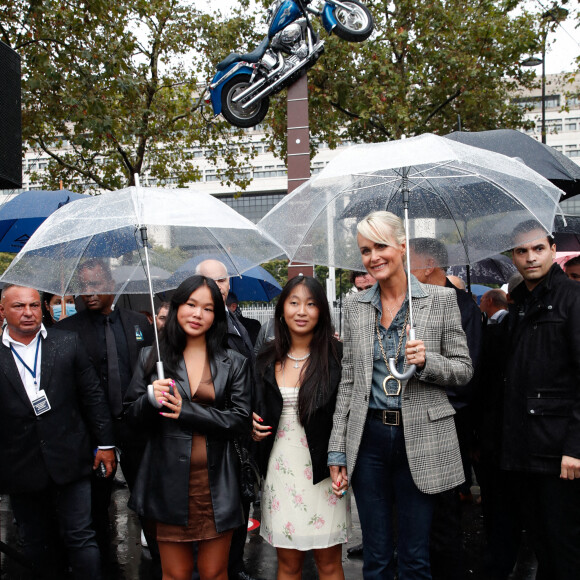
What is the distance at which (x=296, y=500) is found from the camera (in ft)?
10.5

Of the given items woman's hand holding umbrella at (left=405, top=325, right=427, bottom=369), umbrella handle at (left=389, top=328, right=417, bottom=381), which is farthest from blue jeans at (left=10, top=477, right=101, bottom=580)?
woman's hand holding umbrella at (left=405, top=325, right=427, bottom=369)

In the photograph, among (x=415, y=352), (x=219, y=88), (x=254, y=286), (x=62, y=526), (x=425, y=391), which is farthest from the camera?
(x=254, y=286)

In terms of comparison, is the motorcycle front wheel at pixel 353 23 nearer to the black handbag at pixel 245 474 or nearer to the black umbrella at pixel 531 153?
the black umbrella at pixel 531 153

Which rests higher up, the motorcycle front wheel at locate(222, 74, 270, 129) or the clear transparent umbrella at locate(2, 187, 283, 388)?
the motorcycle front wheel at locate(222, 74, 270, 129)

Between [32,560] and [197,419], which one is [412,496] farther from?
[32,560]

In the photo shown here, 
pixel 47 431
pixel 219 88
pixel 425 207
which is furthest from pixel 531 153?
pixel 219 88

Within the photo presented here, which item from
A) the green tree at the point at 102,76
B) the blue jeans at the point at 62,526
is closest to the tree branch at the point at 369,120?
the green tree at the point at 102,76

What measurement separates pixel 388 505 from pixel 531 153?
2866 mm

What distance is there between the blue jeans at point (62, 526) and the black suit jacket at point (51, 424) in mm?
130

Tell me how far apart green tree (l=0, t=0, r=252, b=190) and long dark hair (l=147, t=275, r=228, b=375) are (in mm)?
7707

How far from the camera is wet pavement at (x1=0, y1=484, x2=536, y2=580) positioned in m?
4.33

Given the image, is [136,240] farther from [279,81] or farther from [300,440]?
[279,81]

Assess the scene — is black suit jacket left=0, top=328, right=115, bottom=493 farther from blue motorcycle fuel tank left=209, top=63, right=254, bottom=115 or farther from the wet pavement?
blue motorcycle fuel tank left=209, top=63, right=254, bottom=115

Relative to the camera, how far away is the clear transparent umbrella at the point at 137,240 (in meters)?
3.26
